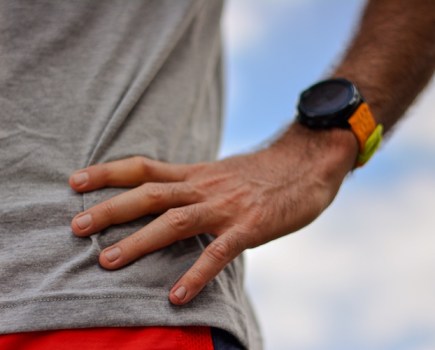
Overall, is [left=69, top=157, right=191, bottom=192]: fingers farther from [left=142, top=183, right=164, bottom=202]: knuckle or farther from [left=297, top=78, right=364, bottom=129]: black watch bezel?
[left=297, top=78, right=364, bottom=129]: black watch bezel

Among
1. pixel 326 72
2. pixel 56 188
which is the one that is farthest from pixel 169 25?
pixel 326 72

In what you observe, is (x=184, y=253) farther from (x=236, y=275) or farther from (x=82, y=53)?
(x=82, y=53)

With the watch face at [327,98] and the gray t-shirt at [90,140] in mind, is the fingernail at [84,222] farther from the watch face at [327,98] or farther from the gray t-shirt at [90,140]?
the watch face at [327,98]

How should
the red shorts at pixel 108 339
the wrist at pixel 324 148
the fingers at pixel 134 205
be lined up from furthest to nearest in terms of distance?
the wrist at pixel 324 148, the fingers at pixel 134 205, the red shorts at pixel 108 339

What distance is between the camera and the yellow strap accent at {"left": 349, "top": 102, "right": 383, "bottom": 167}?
152 cm

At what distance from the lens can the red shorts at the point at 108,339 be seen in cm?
97

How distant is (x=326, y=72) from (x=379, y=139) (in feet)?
0.99

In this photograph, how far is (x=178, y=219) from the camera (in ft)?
3.79

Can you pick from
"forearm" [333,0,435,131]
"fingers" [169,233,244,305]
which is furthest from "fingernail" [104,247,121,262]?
"forearm" [333,0,435,131]

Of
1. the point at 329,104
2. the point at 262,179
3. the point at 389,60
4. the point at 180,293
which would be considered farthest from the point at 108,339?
the point at 389,60

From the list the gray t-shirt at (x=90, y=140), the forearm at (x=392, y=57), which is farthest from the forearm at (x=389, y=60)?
the gray t-shirt at (x=90, y=140)

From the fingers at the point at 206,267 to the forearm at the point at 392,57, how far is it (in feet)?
2.06

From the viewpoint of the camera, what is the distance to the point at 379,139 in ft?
5.19

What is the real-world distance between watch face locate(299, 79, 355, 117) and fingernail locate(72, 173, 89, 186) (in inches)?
24.7
